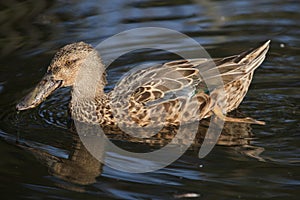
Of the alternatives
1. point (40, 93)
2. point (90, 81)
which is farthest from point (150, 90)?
point (40, 93)

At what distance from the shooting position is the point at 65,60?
24.2 feet

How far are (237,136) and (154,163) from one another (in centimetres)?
102

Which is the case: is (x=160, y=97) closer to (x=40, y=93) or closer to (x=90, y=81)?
(x=90, y=81)

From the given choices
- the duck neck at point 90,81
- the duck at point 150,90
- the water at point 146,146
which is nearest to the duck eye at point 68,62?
the duck at point 150,90

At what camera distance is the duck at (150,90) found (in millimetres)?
7320

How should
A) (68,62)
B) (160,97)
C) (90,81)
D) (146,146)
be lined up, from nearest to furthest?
(146,146), (160,97), (68,62), (90,81)

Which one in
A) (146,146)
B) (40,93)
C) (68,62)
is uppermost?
(68,62)

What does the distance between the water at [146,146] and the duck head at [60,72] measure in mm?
250

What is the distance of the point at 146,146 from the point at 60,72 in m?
1.23

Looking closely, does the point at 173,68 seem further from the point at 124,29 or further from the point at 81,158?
the point at 124,29

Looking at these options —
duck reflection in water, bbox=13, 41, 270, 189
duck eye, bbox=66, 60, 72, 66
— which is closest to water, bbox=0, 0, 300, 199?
duck reflection in water, bbox=13, 41, 270, 189

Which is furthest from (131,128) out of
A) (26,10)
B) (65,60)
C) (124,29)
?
(26,10)

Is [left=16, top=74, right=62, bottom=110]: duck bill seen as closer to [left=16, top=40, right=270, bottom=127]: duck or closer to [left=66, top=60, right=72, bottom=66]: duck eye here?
[left=16, top=40, right=270, bottom=127]: duck

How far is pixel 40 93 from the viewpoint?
7344 mm
